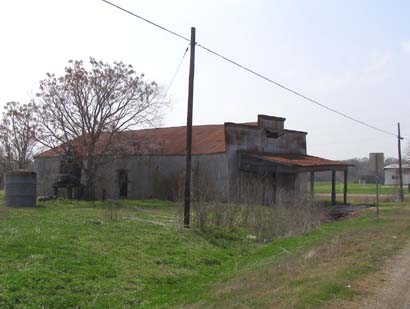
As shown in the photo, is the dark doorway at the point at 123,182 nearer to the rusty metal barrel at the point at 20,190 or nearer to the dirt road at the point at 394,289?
the rusty metal barrel at the point at 20,190

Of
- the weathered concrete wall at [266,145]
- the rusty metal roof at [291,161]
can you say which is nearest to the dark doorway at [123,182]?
the weathered concrete wall at [266,145]

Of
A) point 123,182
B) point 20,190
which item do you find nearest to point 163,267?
point 20,190

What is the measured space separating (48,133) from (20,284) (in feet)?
90.8

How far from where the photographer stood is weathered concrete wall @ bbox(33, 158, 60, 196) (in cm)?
4350

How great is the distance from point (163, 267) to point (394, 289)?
535 cm

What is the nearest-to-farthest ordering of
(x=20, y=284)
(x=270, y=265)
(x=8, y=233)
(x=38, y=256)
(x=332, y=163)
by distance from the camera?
(x=20, y=284)
(x=38, y=256)
(x=270, y=265)
(x=8, y=233)
(x=332, y=163)

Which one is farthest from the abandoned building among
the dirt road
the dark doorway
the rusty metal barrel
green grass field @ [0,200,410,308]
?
the dirt road

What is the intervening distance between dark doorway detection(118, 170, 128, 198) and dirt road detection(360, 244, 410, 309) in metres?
31.9

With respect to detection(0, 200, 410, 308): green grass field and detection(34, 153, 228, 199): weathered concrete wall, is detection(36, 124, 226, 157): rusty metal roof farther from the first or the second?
detection(0, 200, 410, 308): green grass field

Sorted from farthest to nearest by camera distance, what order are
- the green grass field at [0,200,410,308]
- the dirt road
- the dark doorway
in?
the dark doorway < the green grass field at [0,200,410,308] < the dirt road

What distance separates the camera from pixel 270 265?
1252 cm

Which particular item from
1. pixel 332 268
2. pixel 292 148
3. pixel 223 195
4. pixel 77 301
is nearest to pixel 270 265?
pixel 332 268

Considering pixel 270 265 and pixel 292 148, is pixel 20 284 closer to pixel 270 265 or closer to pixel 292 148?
pixel 270 265

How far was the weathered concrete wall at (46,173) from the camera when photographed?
43.5 metres
